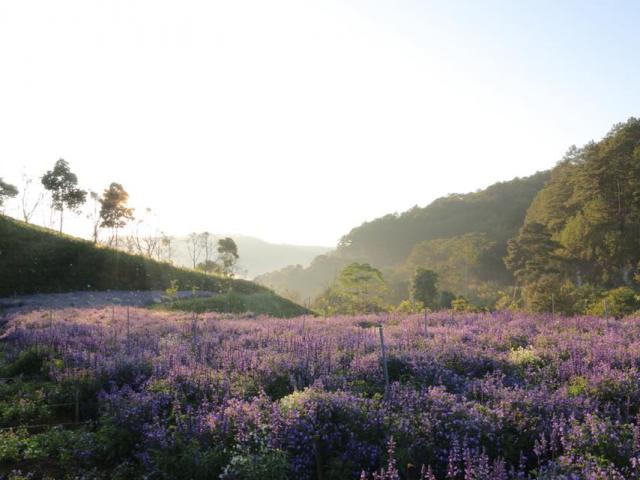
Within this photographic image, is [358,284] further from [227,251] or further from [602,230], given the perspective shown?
[227,251]

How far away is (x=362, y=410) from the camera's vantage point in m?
5.10

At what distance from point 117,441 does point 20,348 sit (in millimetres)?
6932

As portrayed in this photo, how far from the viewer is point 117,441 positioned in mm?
5348

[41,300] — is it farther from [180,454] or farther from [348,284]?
[180,454]

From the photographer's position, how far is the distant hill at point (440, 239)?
64688mm

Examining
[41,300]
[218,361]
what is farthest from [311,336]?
[41,300]

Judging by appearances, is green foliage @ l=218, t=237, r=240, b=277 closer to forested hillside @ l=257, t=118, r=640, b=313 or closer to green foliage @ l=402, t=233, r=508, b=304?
forested hillside @ l=257, t=118, r=640, b=313

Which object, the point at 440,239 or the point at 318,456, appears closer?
the point at 318,456

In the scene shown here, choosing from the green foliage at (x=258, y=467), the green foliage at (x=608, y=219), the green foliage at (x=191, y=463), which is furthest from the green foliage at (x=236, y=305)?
the green foliage at (x=608, y=219)

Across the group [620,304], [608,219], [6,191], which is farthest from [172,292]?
[6,191]

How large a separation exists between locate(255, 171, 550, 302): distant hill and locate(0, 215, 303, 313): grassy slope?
2744cm

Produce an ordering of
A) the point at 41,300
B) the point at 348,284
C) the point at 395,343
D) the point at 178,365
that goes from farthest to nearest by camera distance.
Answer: the point at 348,284 → the point at 41,300 → the point at 395,343 → the point at 178,365

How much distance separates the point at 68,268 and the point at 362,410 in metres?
32.7

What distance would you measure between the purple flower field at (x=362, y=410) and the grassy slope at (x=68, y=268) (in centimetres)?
1978
